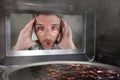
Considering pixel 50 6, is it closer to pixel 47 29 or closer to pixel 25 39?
pixel 47 29

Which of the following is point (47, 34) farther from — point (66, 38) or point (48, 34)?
point (66, 38)

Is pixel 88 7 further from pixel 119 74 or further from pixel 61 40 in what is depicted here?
pixel 119 74

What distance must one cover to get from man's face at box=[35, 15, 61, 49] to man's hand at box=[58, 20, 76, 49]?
0.14 ft

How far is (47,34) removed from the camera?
149 cm

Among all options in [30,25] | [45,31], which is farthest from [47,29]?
[30,25]

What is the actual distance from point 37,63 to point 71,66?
0.22 meters

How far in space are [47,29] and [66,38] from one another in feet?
0.50

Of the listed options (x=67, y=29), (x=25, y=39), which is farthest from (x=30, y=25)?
(x=67, y=29)

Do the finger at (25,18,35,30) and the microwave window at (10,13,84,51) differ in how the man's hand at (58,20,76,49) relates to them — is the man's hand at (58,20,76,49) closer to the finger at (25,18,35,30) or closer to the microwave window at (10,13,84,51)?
the microwave window at (10,13,84,51)

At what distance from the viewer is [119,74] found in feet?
3.98

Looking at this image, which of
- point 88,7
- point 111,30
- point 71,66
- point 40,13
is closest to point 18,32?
point 40,13

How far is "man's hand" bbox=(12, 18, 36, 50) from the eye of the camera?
4.67 ft

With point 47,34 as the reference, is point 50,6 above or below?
above

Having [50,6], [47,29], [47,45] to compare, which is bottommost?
[47,45]
